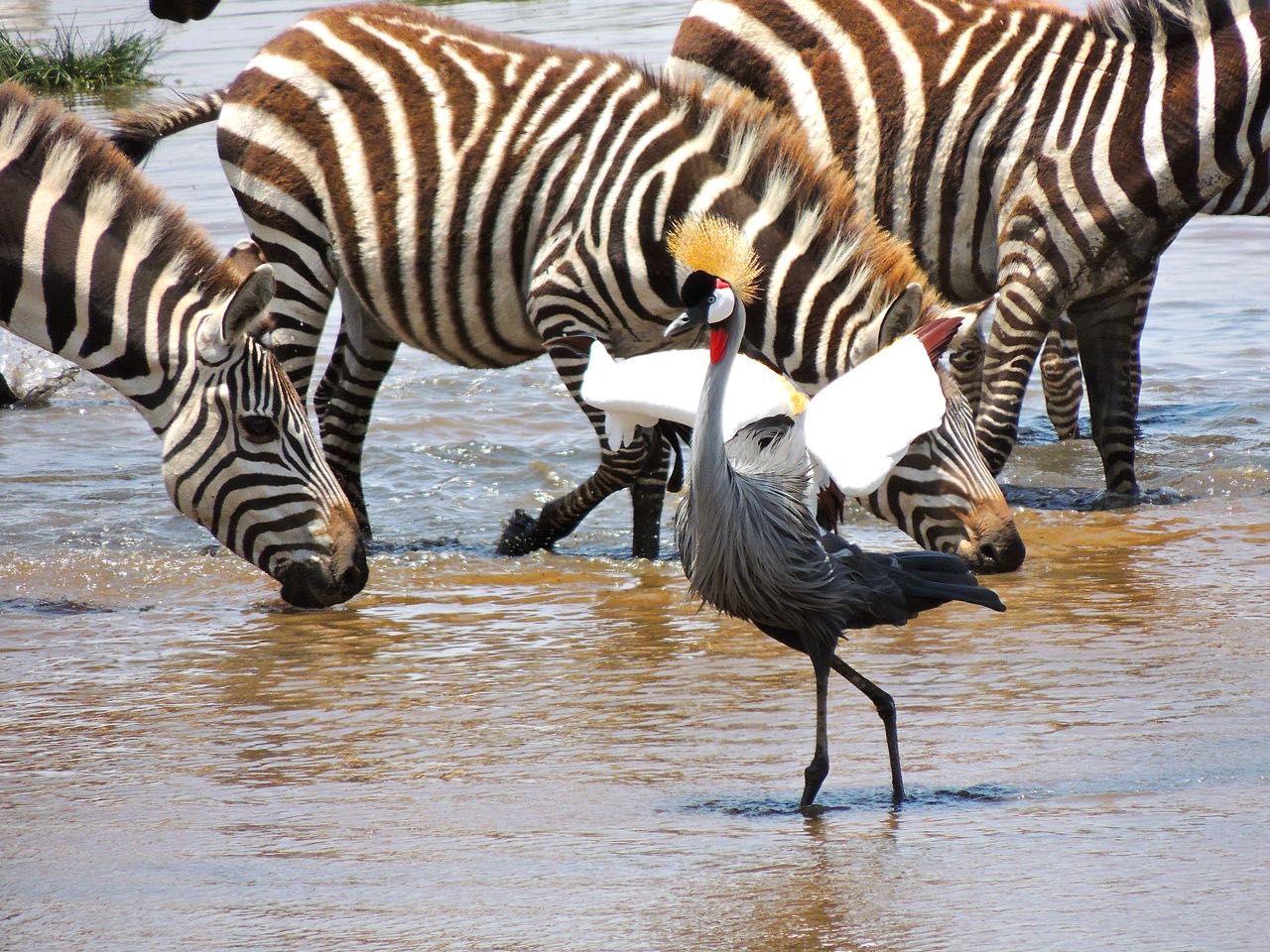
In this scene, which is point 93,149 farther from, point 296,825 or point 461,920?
point 461,920

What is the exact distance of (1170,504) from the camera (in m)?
8.52

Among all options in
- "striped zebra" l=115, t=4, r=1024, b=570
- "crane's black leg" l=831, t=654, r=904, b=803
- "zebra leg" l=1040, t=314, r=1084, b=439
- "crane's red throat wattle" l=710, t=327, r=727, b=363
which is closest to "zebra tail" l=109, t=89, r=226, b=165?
"striped zebra" l=115, t=4, r=1024, b=570

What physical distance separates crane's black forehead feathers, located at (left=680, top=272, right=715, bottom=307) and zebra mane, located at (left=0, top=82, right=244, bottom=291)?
2531 mm

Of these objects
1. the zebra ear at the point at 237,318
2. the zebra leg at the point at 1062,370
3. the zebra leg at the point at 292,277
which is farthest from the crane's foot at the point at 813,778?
the zebra leg at the point at 1062,370

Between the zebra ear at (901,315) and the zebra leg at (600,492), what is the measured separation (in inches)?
51.6

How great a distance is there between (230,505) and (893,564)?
9.25ft

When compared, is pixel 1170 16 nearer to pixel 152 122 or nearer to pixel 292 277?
pixel 292 277

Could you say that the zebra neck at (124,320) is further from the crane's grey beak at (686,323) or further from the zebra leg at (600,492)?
the crane's grey beak at (686,323)

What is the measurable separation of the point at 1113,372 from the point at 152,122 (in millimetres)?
4860

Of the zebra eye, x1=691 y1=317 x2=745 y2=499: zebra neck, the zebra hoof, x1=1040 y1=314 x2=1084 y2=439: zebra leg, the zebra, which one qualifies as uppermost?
the zebra

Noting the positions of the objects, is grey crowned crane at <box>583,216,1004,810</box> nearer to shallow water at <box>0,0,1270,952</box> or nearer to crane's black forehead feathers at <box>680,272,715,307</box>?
crane's black forehead feathers at <box>680,272,715,307</box>

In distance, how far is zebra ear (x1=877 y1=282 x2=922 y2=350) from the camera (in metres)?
6.93

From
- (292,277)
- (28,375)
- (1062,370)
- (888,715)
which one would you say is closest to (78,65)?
(28,375)

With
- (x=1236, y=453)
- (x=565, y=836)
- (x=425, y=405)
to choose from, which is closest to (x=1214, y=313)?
(x=1236, y=453)
